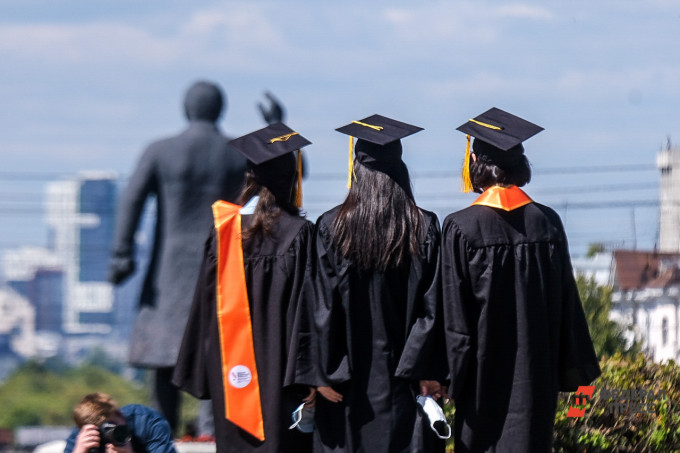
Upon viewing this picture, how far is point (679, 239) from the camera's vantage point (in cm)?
1163

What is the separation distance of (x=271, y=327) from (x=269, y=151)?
71cm

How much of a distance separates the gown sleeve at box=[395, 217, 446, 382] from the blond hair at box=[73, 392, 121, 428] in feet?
4.83

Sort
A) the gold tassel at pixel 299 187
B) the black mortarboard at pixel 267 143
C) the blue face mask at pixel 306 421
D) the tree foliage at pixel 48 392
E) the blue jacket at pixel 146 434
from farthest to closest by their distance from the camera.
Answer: the tree foliage at pixel 48 392 → the blue jacket at pixel 146 434 → the gold tassel at pixel 299 187 → the black mortarboard at pixel 267 143 → the blue face mask at pixel 306 421

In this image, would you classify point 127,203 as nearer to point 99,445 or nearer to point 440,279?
point 99,445

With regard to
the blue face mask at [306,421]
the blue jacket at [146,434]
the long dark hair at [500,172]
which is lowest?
the blue jacket at [146,434]

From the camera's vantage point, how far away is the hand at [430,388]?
4809 millimetres

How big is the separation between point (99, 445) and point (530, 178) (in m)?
2.14

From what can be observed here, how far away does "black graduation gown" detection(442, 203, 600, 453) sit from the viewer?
4.78 meters

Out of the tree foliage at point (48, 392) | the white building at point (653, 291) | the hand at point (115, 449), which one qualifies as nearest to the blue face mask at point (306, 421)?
the hand at point (115, 449)

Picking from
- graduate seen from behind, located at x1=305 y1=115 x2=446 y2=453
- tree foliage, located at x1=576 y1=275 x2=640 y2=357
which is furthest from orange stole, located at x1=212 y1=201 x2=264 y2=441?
tree foliage, located at x1=576 y1=275 x2=640 y2=357

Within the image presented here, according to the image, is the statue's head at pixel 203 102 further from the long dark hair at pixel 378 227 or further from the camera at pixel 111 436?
the long dark hair at pixel 378 227

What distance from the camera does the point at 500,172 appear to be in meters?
4.97

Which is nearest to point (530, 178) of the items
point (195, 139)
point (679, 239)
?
point (195, 139)

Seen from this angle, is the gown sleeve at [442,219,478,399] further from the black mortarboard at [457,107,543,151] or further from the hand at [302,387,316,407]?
the hand at [302,387,316,407]
